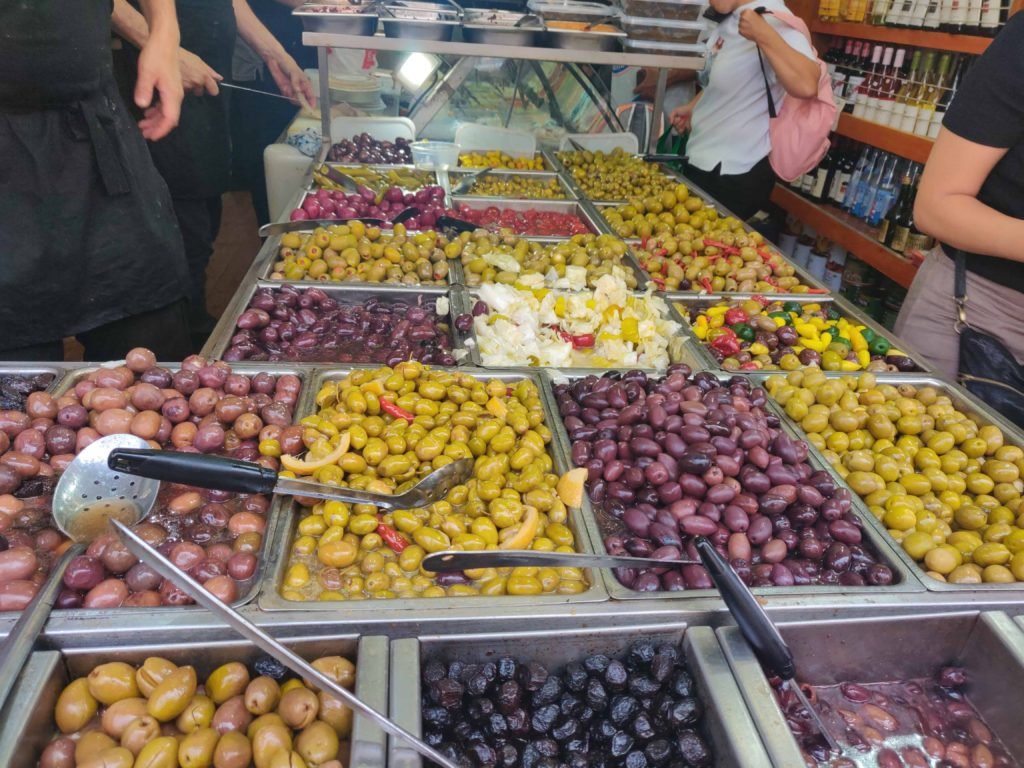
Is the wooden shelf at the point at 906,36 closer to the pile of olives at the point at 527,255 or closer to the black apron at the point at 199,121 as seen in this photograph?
the pile of olives at the point at 527,255

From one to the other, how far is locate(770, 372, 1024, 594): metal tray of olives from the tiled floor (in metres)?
4.01

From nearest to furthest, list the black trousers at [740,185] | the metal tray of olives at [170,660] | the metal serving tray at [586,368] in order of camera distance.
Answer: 1. the metal tray of olives at [170,660]
2. the metal serving tray at [586,368]
3. the black trousers at [740,185]

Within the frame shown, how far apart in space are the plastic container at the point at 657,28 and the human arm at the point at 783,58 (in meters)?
0.49

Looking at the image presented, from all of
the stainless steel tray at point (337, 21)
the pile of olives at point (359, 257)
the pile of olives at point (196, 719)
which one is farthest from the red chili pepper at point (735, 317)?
the stainless steel tray at point (337, 21)

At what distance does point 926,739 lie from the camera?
4.22 ft

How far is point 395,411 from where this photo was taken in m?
1.84

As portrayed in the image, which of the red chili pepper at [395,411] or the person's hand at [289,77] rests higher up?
the person's hand at [289,77]

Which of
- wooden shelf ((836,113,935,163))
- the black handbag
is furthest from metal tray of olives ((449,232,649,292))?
wooden shelf ((836,113,935,163))

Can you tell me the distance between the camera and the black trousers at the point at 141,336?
254 centimetres

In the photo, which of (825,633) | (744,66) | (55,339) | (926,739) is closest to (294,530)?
(825,633)

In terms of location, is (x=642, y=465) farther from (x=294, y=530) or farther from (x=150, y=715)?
(x=150, y=715)

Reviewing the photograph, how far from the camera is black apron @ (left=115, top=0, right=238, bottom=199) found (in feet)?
12.7

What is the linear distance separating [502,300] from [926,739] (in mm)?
1796

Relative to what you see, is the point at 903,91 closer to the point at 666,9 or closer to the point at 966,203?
the point at 666,9
